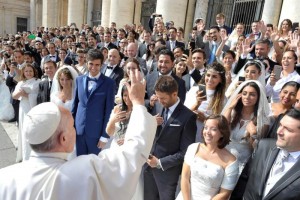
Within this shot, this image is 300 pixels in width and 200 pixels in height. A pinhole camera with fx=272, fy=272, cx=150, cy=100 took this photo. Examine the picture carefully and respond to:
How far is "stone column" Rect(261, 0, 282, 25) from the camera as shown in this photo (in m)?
8.76

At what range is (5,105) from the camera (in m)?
7.16

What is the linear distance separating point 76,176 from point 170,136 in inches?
61.6

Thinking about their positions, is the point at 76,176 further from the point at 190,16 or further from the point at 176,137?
the point at 190,16

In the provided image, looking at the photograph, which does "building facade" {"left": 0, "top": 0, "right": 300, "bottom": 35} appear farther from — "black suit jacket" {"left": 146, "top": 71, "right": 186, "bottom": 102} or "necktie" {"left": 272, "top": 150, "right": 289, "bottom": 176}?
"necktie" {"left": 272, "top": 150, "right": 289, "bottom": 176}

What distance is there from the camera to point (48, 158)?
4.99 feet

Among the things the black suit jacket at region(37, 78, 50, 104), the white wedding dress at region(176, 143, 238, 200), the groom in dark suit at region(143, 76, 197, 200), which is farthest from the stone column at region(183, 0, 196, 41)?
the white wedding dress at region(176, 143, 238, 200)

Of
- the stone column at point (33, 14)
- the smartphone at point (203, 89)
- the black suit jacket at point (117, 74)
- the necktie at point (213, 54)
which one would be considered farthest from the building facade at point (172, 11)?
the stone column at point (33, 14)

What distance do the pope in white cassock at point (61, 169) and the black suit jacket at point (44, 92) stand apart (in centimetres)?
335

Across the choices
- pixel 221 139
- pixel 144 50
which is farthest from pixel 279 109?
pixel 144 50

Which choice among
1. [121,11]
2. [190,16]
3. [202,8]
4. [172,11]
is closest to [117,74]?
[172,11]

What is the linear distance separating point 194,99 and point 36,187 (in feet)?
8.37

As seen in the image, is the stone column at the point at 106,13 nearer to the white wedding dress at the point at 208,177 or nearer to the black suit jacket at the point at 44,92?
the black suit jacket at the point at 44,92

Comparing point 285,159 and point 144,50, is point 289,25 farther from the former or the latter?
point 285,159

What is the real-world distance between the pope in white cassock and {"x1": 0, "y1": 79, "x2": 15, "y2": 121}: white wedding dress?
20.0ft
